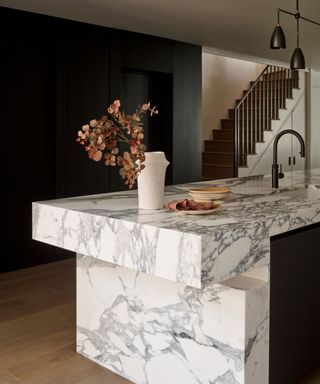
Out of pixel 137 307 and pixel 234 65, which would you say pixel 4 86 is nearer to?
pixel 137 307

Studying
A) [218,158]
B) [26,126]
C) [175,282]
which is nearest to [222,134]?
[218,158]

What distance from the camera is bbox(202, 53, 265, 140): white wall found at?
347 inches

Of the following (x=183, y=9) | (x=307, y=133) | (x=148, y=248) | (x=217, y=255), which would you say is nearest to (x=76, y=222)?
(x=148, y=248)

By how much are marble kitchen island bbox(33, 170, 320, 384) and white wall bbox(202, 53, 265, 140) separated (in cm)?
625

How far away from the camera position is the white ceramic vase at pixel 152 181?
2402 millimetres

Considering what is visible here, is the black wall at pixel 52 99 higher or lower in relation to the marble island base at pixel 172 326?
higher

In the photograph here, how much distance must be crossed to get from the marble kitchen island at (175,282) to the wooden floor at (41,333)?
0.14m

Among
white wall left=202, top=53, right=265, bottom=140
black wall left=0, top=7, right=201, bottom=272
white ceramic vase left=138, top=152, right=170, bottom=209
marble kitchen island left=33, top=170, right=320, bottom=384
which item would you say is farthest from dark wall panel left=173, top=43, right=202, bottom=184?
white ceramic vase left=138, top=152, right=170, bottom=209

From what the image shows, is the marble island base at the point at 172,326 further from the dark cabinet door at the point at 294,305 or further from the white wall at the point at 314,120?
the white wall at the point at 314,120

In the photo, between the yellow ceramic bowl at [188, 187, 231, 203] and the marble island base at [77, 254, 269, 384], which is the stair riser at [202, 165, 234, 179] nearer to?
the yellow ceramic bowl at [188, 187, 231, 203]

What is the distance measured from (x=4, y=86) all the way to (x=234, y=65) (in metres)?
5.70

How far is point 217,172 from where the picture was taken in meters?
8.52

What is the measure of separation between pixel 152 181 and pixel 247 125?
6154 millimetres

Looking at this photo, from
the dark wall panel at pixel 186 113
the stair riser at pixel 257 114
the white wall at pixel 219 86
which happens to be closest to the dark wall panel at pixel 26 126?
the dark wall panel at pixel 186 113
